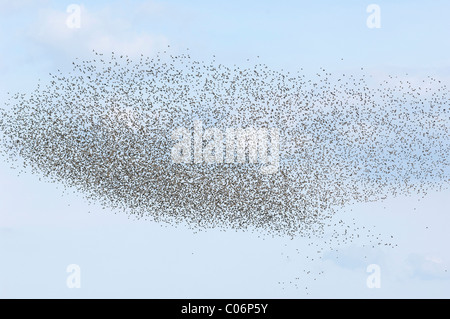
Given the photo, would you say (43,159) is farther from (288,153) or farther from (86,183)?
(288,153)

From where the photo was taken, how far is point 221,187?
19562 millimetres

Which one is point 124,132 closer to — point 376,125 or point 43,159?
point 43,159

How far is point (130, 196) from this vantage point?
64.6ft

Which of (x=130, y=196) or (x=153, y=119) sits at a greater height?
(x=153, y=119)

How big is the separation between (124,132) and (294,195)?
6.22 meters

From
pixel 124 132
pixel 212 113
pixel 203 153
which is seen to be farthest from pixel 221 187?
pixel 124 132

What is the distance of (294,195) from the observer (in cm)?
1956

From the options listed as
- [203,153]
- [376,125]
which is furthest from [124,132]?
[376,125]

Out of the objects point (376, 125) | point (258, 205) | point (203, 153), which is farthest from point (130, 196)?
point (376, 125)

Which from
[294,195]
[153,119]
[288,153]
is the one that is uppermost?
[153,119]

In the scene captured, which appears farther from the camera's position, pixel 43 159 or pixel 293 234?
pixel 43 159

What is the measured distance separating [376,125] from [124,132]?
8.86 metres

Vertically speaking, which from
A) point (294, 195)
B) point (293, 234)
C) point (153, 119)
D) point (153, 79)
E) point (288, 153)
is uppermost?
point (153, 79)

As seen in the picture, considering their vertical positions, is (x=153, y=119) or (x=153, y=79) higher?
(x=153, y=79)
